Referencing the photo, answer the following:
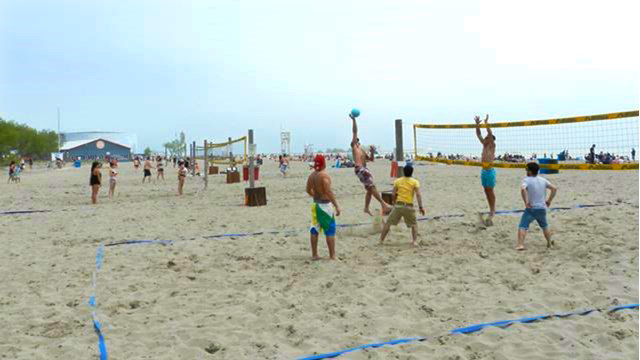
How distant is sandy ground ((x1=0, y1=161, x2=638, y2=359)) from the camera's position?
3.31 meters

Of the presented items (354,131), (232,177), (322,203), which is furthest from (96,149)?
(322,203)

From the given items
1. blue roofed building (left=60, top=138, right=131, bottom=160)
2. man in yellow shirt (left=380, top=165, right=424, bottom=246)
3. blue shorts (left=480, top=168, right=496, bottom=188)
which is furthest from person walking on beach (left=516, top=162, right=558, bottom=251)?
blue roofed building (left=60, top=138, right=131, bottom=160)

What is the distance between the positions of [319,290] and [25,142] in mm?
70216

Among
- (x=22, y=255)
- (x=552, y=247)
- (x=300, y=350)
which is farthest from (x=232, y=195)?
(x=300, y=350)

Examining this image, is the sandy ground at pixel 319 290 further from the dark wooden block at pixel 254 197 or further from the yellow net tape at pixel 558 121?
the dark wooden block at pixel 254 197

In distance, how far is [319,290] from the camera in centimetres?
453

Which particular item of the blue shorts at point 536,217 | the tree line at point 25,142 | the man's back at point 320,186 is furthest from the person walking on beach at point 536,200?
the tree line at point 25,142

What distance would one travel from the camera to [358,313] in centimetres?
390

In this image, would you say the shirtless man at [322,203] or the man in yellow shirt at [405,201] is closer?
the shirtless man at [322,203]

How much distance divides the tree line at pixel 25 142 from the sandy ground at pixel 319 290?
4961 centimetres

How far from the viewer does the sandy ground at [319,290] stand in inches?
130

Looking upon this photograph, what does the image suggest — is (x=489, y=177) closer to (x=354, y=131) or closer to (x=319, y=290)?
(x=354, y=131)

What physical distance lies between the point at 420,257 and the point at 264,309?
2281mm

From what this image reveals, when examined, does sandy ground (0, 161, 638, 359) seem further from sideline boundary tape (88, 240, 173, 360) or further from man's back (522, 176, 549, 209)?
man's back (522, 176, 549, 209)
